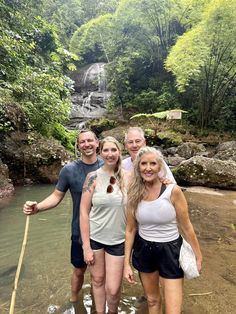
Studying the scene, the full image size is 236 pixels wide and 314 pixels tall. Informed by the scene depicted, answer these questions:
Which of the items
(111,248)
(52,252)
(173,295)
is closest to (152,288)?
(173,295)

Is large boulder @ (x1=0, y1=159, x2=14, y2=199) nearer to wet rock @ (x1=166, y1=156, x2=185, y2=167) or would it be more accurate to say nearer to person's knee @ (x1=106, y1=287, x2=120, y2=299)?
person's knee @ (x1=106, y1=287, x2=120, y2=299)

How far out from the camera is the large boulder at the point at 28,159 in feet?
33.6

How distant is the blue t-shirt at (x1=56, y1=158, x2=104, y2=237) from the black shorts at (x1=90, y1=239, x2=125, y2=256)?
0.38 m

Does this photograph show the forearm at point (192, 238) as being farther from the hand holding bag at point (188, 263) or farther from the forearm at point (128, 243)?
the forearm at point (128, 243)

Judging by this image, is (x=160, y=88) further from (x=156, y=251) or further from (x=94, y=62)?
(x=156, y=251)

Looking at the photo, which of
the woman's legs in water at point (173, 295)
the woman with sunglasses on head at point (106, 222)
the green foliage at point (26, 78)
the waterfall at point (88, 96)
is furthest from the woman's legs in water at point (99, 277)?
the waterfall at point (88, 96)

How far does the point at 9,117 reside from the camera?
10180mm

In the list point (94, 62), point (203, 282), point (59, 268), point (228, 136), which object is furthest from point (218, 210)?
point (94, 62)

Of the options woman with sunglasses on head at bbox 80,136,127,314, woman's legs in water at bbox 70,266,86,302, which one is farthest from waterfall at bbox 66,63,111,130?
woman with sunglasses on head at bbox 80,136,127,314

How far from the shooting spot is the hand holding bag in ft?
8.36

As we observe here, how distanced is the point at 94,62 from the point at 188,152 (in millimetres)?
20036

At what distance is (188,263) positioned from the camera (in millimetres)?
2553

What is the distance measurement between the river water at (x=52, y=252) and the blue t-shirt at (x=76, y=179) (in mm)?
1070

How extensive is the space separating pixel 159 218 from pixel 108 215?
49 centimetres
